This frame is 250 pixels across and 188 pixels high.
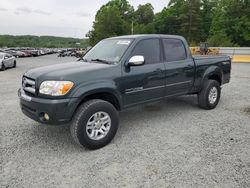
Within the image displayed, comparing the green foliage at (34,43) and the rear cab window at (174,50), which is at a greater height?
the green foliage at (34,43)

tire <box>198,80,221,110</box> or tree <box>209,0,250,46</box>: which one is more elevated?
tree <box>209,0,250,46</box>

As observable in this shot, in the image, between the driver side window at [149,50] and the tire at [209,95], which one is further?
the tire at [209,95]

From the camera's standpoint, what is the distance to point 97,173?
3174mm

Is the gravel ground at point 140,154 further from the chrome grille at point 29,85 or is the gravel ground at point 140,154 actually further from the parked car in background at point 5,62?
the parked car in background at point 5,62

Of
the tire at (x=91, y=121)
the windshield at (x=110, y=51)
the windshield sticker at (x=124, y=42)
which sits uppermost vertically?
the windshield sticker at (x=124, y=42)

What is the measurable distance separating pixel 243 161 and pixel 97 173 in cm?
209

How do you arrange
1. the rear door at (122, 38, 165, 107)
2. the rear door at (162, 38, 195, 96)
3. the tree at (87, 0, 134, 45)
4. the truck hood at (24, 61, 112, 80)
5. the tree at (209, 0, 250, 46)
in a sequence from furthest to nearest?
the tree at (87, 0, 134, 45), the tree at (209, 0, 250, 46), the rear door at (162, 38, 195, 96), the rear door at (122, 38, 165, 107), the truck hood at (24, 61, 112, 80)

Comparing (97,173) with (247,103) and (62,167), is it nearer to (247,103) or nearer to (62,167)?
(62,167)

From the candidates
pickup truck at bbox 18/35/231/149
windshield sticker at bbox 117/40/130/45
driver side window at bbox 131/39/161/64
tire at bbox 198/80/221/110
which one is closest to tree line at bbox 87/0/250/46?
tire at bbox 198/80/221/110

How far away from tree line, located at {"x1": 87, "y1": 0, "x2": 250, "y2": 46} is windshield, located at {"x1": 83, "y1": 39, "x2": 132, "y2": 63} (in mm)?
34486

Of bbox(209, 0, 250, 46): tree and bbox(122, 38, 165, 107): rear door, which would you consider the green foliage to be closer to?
bbox(209, 0, 250, 46): tree

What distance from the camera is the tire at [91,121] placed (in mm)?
3629

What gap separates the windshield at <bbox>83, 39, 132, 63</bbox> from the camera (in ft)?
14.4

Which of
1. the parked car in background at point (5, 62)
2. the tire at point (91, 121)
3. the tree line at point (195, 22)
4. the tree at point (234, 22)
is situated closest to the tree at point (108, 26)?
the tree line at point (195, 22)
